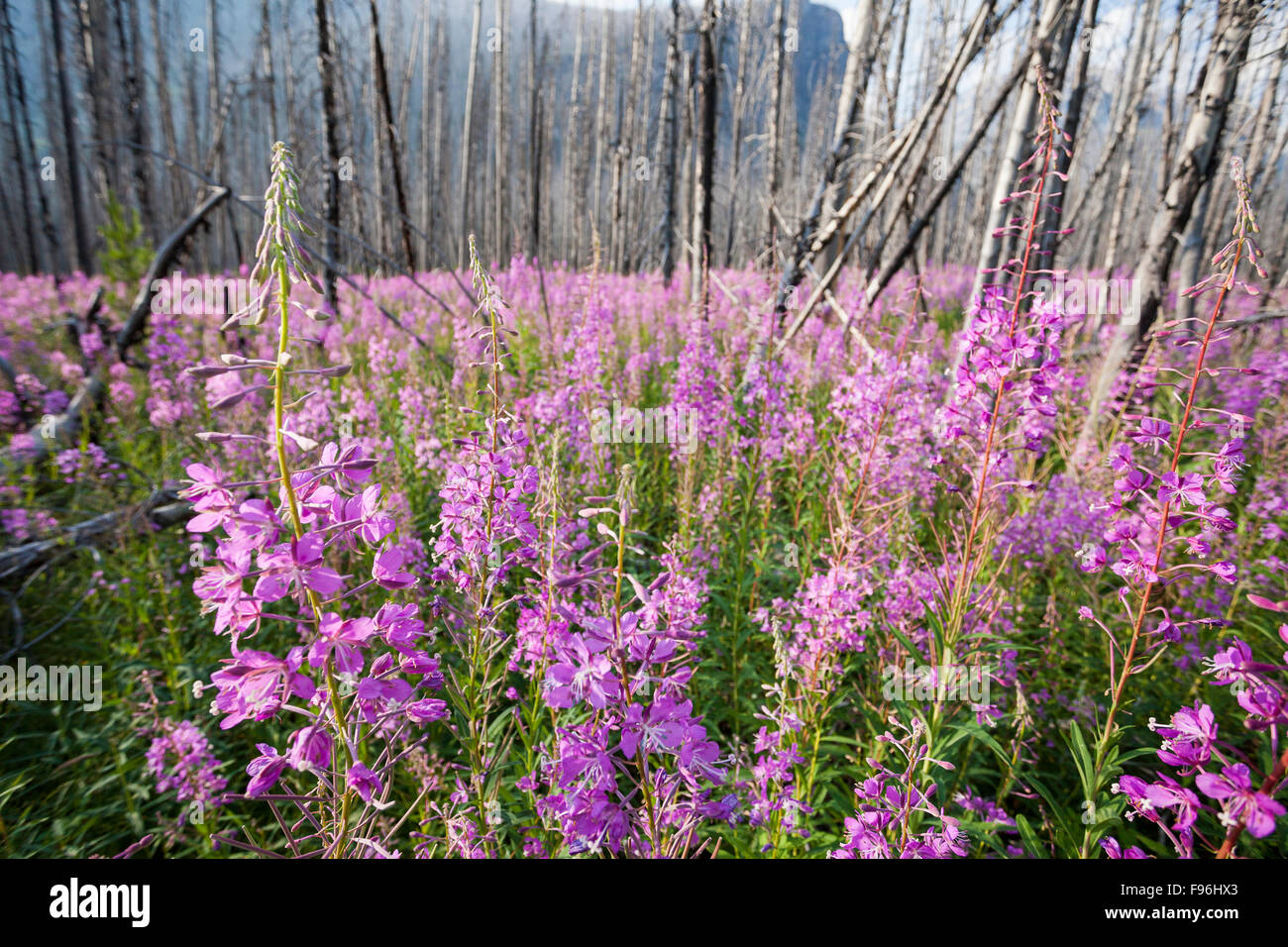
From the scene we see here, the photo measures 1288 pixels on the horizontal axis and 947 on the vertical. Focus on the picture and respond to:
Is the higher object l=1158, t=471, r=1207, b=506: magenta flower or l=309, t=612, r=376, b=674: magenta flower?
l=1158, t=471, r=1207, b=506: magenta flower

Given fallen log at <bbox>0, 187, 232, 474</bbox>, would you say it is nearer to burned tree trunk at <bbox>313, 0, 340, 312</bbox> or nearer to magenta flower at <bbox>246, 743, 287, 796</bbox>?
burned tree trunk at <bbox>313, 0, 340, 312</bbox>

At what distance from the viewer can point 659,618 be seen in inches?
57.6

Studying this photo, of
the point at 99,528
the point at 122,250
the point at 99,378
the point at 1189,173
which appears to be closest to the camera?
the point at 99,528

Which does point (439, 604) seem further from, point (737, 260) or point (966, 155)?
point (737, 260)

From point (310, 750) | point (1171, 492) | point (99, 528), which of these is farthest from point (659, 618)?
point (99, 528)

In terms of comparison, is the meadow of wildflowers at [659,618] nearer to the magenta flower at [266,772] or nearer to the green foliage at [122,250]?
the magenta flower at [266,772]

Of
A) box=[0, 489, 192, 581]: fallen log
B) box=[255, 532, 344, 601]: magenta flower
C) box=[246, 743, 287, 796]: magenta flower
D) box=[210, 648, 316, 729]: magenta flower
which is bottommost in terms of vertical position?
box=[0, 489, 192, 581]: fallen log

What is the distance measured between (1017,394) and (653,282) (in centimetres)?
963

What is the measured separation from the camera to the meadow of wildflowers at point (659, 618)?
98cm

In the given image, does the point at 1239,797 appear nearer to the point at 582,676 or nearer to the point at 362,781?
the point at 582,676

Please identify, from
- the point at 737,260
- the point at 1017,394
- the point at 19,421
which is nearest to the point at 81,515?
the point at 19,421

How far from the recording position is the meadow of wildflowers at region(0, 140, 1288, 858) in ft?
3.23

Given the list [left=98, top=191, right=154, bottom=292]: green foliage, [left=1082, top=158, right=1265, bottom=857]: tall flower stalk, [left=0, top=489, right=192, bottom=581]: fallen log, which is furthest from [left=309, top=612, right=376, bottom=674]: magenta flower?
[left=98, top=191, right=154, bottom=292]: green foliage
